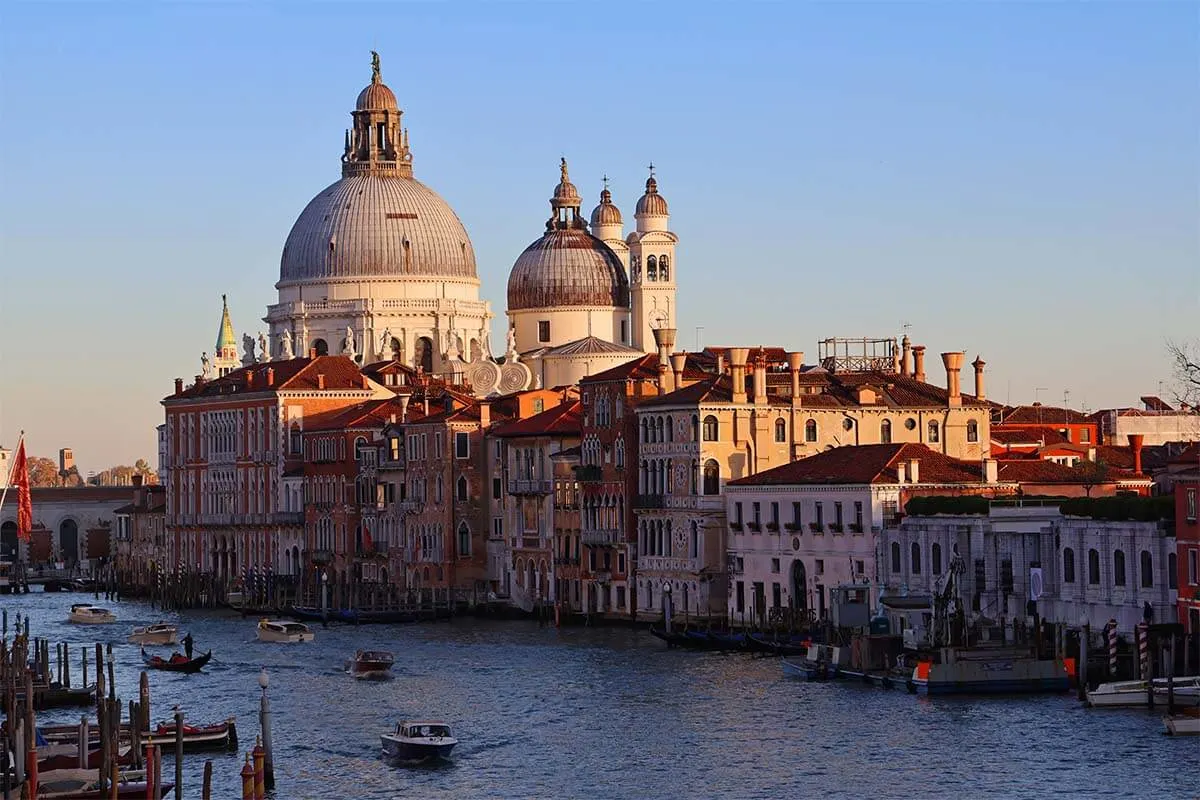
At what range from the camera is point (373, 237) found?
10394 centimetres

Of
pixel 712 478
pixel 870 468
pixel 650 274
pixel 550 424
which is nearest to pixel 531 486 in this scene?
pixel 550 424

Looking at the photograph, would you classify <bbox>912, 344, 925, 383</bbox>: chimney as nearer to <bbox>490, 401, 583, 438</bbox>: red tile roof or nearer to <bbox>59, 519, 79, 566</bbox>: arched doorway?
<bbox>490, 401, 583, 438</bbox>: red tile roof

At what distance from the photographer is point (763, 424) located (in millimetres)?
64062

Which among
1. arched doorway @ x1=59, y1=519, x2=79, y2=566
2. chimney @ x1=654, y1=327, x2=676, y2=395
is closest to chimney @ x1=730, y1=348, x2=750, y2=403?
chimney @ x1=654, y1=327, x2=676, y2=395

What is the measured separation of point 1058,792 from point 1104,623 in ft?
39.5

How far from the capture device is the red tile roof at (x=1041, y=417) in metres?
82.3

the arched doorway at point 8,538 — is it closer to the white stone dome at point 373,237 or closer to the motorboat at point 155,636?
the white stone dome at point 373,237

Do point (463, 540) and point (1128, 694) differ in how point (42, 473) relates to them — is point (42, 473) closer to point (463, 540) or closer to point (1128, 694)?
point (463, 540)

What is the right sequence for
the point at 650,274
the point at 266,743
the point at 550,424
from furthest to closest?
the point at 650,274, the point at 550,424, the point at 266,743

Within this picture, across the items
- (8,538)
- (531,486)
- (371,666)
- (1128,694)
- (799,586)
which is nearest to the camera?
(1128,694)

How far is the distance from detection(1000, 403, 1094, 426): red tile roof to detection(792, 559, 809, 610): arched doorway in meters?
23.2

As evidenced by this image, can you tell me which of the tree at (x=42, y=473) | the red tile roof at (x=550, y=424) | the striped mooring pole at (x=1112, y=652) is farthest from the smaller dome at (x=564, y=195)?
the tree at (x=42, y=473)

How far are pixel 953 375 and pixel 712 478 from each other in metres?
5.95

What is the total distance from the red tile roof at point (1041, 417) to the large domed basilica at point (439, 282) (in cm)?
1623
